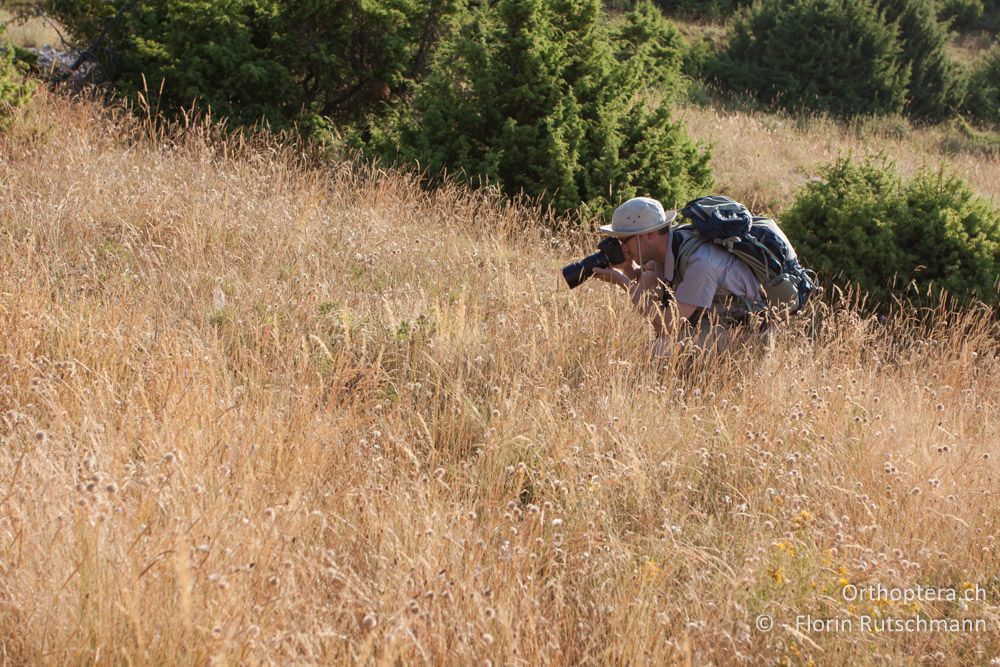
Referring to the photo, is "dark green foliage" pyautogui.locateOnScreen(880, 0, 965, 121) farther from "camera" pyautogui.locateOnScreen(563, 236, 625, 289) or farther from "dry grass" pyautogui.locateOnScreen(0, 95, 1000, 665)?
"camera" pyautogui.locateOnScreen(563, 236, 625, 289)

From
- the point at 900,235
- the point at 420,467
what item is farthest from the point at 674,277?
the point at 900,235

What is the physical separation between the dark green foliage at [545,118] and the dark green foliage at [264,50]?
1151mm

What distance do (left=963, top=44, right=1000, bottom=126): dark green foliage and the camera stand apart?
56.7 ft

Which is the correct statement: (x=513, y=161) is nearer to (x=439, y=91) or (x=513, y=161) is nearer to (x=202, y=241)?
(x=439, y=91)

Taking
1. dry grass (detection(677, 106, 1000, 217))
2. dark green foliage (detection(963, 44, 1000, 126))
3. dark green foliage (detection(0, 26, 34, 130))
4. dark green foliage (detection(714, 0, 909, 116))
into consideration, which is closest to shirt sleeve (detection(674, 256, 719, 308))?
dry grass (detection(677, 106, 1000, 217))

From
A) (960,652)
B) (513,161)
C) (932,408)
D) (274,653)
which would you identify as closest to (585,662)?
(274,653)

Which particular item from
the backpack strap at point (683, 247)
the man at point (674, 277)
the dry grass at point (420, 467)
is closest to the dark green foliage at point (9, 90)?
the dry grass at point (420, 467)

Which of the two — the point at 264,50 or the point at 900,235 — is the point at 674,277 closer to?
the point at 900,235

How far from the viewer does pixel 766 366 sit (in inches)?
185

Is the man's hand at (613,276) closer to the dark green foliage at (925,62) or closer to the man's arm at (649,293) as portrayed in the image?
the man's arm at (649,293)

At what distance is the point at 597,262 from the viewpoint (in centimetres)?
498

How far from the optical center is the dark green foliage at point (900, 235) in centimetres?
714

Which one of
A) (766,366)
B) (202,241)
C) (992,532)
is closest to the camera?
(992,532)

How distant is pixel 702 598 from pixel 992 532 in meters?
1.34
